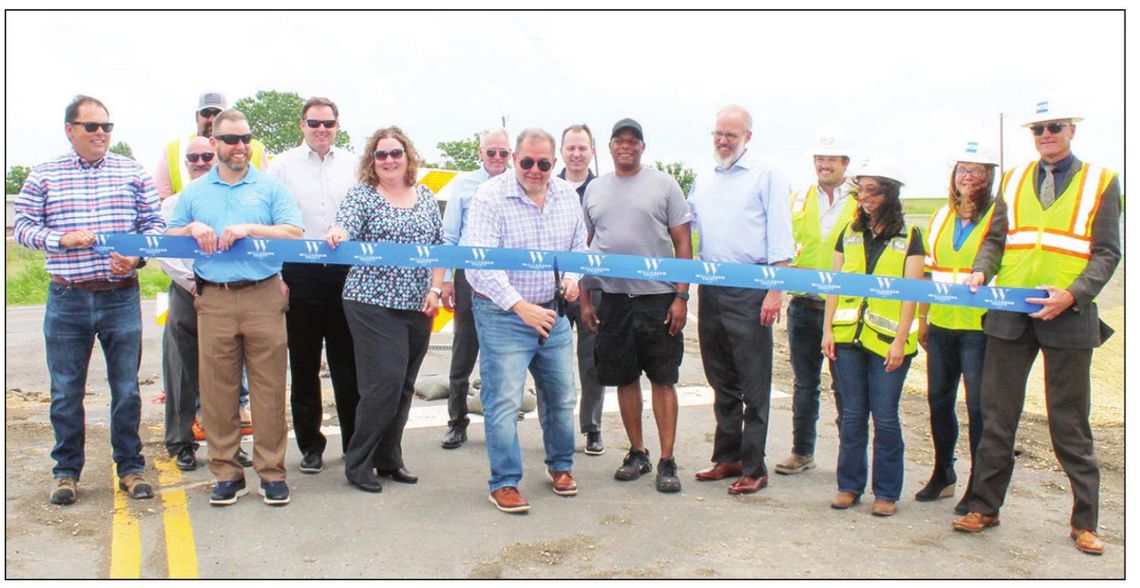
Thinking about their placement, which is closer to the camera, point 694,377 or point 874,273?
point 874,273

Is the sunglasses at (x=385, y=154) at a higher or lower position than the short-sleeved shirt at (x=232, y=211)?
higher

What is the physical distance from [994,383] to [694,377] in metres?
4.77

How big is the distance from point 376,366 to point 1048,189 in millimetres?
3796

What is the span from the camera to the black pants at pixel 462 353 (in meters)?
7.27

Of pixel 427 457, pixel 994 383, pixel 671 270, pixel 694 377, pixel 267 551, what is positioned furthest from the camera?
pixel 694 377

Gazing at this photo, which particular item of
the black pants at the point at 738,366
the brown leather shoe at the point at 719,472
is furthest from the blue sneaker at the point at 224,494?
the black pants at the point at 738,366

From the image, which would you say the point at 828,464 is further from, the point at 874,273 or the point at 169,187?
the point at 169,187

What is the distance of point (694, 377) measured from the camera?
10094 millimetres

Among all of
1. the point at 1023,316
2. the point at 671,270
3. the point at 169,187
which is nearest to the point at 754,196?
the point at 671,270

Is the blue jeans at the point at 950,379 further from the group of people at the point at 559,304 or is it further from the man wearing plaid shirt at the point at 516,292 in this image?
the man wearing plaid shirt at the point at 516,292

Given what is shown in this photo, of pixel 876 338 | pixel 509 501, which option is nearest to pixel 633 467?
pixel 509 501

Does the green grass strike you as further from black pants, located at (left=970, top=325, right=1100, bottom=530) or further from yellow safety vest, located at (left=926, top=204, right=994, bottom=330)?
black pants, located at (left=970, top=325, right=1100, bottom=530)

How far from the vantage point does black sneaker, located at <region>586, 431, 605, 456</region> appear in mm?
7180

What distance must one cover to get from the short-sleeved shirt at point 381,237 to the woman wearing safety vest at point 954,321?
2.95 m
